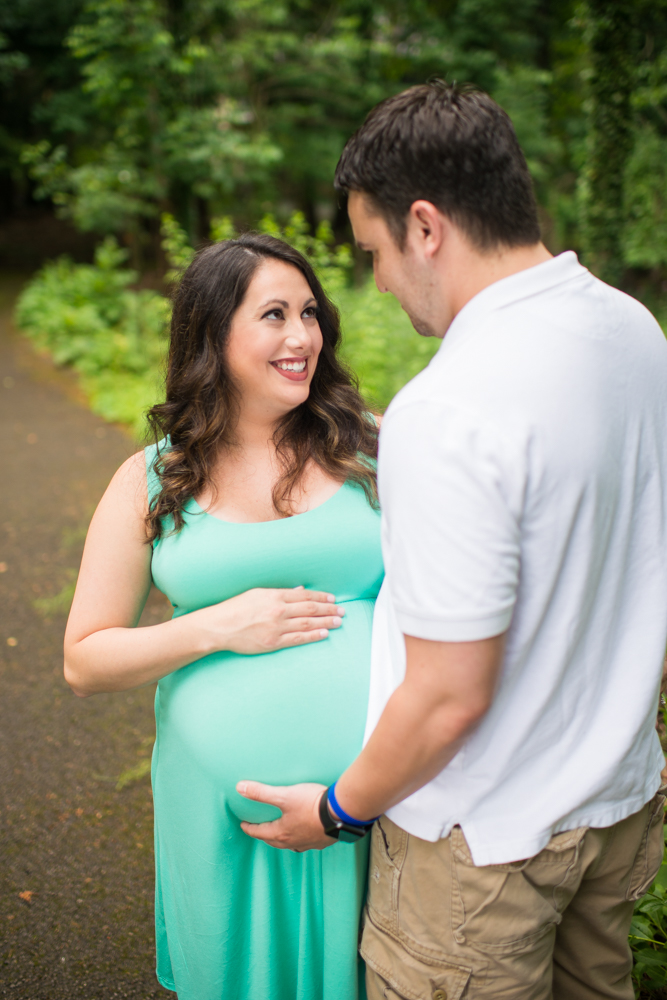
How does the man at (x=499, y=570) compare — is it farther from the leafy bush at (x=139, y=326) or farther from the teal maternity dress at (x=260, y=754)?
the leafy bush at (x=139, y=326)

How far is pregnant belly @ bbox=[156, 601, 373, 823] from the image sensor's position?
63.4 inches

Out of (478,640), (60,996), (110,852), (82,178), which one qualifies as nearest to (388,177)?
(478,640)

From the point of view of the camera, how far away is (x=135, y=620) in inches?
74.2

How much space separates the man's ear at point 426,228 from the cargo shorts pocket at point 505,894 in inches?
37.1

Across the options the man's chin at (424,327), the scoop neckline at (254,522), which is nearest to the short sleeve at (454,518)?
the man's chin at (424,327)

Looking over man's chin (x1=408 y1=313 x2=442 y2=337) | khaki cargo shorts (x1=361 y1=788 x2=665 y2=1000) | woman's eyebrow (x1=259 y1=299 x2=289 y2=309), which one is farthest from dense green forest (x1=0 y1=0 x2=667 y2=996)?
khaki cargo shorts (x1=361 y1=788 x2=665 y2=1000)

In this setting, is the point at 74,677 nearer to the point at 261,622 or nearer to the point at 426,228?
the point at 261,622

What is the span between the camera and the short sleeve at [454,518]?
3.02 ft

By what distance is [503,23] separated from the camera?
1506cm

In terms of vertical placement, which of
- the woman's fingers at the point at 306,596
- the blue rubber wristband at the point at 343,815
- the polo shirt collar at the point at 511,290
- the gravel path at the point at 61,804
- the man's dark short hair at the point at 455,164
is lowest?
the gravel path at the point at 61,804

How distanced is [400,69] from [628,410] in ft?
52.7

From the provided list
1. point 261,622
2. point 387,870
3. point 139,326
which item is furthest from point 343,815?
point 139,326

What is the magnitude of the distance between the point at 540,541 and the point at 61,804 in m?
2.96

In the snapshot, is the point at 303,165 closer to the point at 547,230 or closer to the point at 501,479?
the point at 547,230
